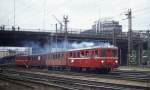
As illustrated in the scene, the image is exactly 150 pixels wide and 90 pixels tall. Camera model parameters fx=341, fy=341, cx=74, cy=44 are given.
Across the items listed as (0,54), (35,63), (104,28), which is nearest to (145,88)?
(35,63)

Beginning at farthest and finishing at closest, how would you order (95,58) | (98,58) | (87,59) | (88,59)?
1. (87,59)
2. (88,59)
3. (95,58)
4. (98,58)

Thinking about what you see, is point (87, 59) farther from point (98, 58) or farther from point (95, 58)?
point (98, 58)

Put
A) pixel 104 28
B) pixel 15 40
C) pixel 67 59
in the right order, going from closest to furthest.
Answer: pixel 67 59, pixel 15 40, pixel 104 28

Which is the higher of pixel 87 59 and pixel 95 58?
pixel 95 58

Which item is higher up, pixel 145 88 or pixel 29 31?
pixel 29 31

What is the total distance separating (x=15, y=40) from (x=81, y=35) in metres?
15.1

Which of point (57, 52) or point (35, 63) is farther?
point (35, 63)

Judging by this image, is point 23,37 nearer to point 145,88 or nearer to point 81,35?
point 81,35

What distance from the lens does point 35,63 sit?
2349 inches

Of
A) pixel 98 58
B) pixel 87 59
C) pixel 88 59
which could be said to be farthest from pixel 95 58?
pixel 87 59

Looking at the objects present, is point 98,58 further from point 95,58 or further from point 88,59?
point 88,59

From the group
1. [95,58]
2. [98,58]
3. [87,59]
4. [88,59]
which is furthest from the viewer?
[87,59]

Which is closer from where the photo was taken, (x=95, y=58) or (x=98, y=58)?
(x=98, y=58)

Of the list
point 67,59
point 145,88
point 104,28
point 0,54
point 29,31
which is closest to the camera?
point 145,88
